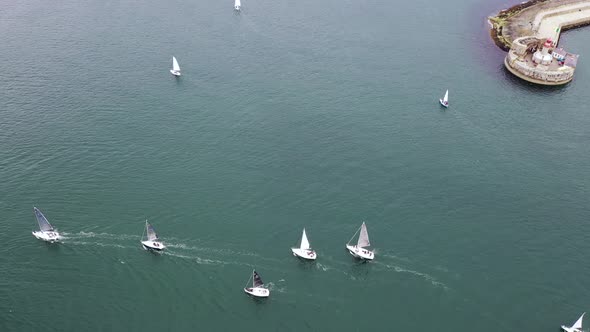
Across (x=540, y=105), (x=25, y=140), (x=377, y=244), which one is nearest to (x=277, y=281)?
(x=377, y=244)

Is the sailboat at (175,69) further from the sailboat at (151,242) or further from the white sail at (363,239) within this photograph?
the white sail at (363,239)

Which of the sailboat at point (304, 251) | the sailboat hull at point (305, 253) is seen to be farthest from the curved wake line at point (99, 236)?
the sailboat at point (304, 251)

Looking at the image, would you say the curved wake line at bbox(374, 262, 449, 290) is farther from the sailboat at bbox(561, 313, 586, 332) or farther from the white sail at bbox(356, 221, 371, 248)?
the sailboat at bbox(561, 313, 586, 332)

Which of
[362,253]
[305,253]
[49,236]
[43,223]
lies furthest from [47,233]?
[362,253]

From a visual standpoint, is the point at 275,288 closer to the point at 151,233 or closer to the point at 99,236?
the point at 151,233

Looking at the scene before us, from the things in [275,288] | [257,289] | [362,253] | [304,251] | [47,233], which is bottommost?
[257,289]

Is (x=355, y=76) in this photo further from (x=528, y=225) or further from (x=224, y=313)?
(x=224, y=313)
